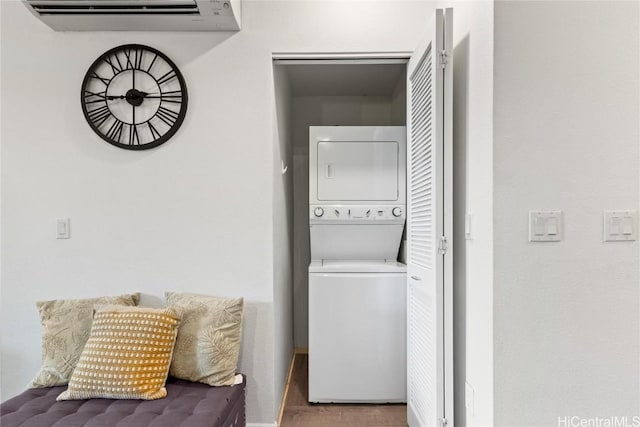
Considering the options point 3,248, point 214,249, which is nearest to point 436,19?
point 214,249

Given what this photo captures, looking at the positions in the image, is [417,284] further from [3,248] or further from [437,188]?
[3,248]

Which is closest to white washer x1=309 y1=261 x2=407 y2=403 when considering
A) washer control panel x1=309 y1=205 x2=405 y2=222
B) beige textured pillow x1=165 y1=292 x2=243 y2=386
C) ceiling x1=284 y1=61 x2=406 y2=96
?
washer control panel x1=309 y1=205 x2=405 y2=222

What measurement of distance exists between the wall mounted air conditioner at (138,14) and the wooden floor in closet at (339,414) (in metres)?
2.33

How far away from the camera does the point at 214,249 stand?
222 centimetres

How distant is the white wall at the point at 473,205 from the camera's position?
1.48m

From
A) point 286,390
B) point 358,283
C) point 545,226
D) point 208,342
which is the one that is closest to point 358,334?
point 358,283

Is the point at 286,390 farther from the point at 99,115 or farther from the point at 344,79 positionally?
the point at 344,79

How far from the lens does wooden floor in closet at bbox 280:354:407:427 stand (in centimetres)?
243

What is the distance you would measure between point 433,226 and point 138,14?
179cm

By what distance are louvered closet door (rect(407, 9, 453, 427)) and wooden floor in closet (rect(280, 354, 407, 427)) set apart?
1.30 ft

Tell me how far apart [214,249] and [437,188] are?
1.24 metres

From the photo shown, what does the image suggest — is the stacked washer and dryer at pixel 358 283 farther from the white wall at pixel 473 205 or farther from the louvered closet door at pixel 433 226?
the white wall at pixel 473 205

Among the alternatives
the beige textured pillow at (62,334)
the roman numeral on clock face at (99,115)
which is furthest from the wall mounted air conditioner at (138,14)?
the beige textured pillow at (62,334)

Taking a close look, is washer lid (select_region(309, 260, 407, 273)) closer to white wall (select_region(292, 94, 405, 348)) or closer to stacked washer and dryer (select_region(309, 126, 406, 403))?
stacked washer and dryer (select_region(309, 126, 406, 403))
